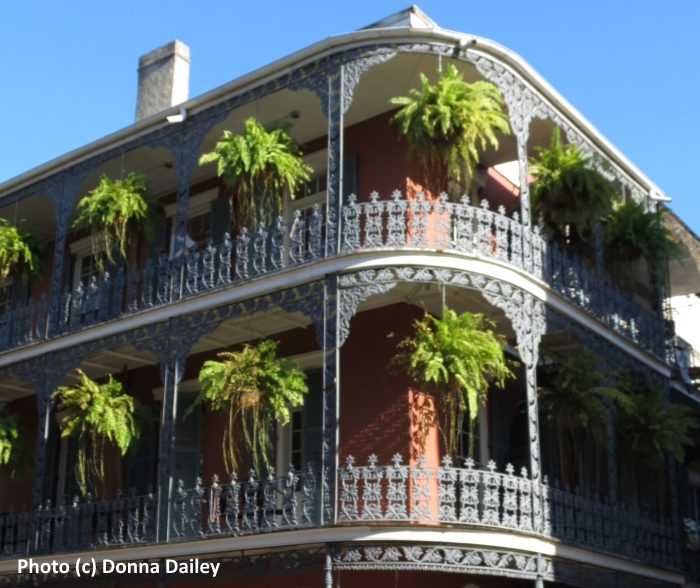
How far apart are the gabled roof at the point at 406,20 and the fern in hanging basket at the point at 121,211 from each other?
12.5 ft

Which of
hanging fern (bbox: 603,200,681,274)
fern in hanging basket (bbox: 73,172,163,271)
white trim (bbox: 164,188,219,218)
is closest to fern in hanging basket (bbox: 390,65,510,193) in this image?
hanging fern (bbox: 603,200,681,274)

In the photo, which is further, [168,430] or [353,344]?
[353,344]

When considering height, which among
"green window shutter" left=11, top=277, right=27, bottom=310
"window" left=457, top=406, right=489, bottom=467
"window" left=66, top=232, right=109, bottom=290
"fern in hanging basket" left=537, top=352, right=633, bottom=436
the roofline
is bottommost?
"window" left=457, top=406, right=489, bottom=467

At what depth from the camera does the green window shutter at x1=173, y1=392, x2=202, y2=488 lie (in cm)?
1458

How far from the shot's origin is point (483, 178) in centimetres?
1518

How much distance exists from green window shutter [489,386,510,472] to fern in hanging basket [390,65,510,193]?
3.12m

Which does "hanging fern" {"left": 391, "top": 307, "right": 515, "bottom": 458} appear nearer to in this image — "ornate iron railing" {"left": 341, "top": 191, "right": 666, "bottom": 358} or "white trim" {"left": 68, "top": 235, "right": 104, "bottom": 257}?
"ornate iron railing" {"left": 341, "top": 191, "right": 666, "bottom": 358}

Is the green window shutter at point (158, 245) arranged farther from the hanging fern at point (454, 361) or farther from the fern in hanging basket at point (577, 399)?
the fern in hanging basket at point (577, 399)

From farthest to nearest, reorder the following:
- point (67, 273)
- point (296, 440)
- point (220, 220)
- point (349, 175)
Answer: point (67, 273)
point (220, 220)
point (349, 175)
point (296, 440)

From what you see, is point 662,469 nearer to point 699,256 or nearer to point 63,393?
point 699,256

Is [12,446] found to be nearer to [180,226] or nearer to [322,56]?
[180,226]

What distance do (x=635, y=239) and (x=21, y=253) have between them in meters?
9.05

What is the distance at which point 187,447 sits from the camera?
14.7 meters

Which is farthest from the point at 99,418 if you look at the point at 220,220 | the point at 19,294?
the point at 19,294
